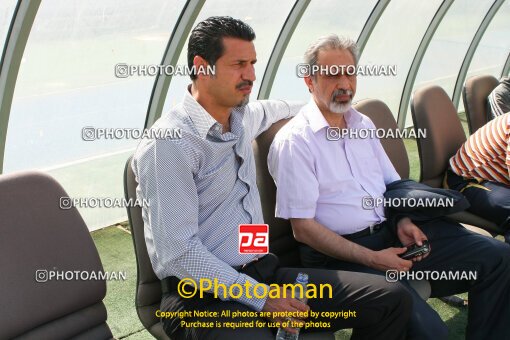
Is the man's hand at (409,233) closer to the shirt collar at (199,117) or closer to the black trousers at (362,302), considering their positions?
the black trousers at (362,302)

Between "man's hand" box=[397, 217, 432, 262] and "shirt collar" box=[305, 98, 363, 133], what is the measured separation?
65 centimetres

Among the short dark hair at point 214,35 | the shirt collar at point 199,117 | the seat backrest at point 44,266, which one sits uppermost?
the short dark hair at point 214,35

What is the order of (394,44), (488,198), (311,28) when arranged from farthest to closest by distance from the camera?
(394,44)
(311,28)
(488,198)

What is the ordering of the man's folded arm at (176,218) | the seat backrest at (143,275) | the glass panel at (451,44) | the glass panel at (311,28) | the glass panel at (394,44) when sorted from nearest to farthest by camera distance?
the man's folded arm at (176,218), the seat backrest at (143,275), the glass panel at (311,28), the glass panel at (394,44), the glass panel at (451,44)

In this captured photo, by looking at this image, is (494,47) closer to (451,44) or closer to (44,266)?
(451,44)

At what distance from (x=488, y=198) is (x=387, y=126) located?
803mm

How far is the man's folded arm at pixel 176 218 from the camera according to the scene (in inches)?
101

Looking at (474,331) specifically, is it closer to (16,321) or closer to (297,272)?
(297,272)

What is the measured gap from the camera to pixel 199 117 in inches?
110

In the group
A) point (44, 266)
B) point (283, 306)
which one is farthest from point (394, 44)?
point (44, 266)

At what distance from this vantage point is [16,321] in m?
2.36

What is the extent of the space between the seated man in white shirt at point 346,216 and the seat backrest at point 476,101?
1963 mm

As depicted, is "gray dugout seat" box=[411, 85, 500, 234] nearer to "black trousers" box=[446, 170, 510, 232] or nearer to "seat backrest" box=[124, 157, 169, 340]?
"black trousers" box=[446, 170, 510, 232]

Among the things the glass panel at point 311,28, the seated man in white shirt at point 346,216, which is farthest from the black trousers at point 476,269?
the glass panel at point 311,28
